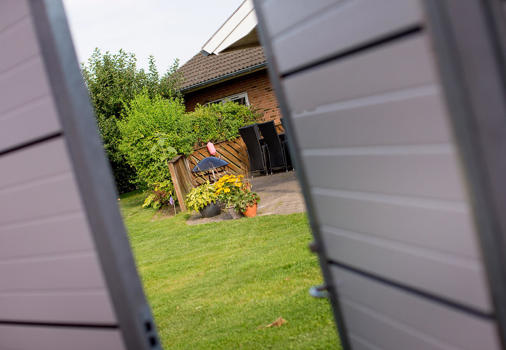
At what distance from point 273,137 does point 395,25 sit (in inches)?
378

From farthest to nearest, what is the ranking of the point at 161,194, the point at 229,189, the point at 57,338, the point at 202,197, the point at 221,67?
the point at 221,67
the point at 161,194
the point at 202,197
the point at 229,189
the point at 57,338

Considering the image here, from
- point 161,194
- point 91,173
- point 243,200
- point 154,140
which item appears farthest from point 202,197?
point 91,173

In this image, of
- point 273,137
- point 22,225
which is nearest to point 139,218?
point 273,137

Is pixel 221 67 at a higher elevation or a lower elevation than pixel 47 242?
higher

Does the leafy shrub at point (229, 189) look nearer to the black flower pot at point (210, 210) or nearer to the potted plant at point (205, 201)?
the potted plant at point (205, 201)

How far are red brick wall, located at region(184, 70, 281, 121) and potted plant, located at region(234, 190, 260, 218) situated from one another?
25.0ft

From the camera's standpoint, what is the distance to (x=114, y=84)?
15.9 m

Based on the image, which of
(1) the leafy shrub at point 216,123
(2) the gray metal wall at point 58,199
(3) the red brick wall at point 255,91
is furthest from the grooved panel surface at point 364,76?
(3) the red brick wall at point 255,91

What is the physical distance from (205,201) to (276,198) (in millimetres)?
1172

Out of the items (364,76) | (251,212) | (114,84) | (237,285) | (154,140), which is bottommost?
(237,285)

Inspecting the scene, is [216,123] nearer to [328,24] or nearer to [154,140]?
[154,140]

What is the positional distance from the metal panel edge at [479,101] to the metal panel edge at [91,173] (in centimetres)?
115

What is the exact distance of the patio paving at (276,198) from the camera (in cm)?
718

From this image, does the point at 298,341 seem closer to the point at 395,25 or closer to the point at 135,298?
the point at 135,298
